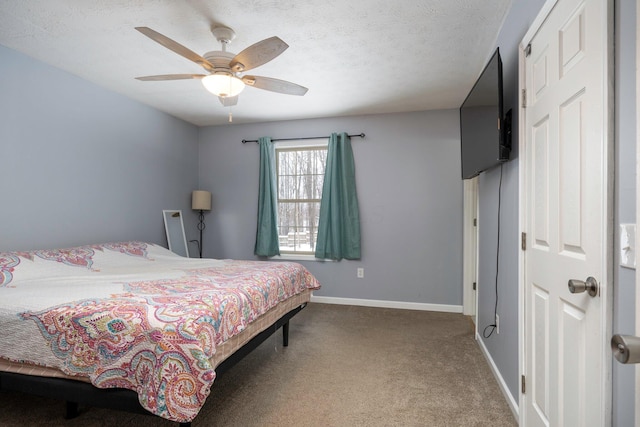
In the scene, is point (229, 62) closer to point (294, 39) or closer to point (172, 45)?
point (172, 45)

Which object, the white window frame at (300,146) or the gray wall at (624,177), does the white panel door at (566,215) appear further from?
the white window frame at (300,146)

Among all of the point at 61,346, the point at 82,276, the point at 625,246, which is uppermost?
the point at 625,246

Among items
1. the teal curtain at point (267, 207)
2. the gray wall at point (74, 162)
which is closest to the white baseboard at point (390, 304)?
the teal curtain at point (267, 207)

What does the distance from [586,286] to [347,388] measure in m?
1.63

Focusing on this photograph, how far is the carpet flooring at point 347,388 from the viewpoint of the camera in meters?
1.85

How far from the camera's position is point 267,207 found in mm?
4426

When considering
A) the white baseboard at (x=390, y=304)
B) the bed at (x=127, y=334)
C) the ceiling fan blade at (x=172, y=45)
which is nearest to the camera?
the bed at (x=127, y=334)

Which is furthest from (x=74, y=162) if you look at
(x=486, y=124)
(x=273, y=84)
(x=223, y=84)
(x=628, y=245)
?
(x=628, y=245)

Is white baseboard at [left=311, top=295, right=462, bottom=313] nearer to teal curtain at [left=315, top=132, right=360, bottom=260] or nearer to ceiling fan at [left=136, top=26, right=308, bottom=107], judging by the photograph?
teal curtain at [left=315, top=132, right=360, bottom=260]

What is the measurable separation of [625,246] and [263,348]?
261cm

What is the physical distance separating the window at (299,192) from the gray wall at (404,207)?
23 cm

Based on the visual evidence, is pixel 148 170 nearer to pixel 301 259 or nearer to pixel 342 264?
pixel 301 259

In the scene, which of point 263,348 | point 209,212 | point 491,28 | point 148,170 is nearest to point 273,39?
point 491,28

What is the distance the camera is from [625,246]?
0.92m
